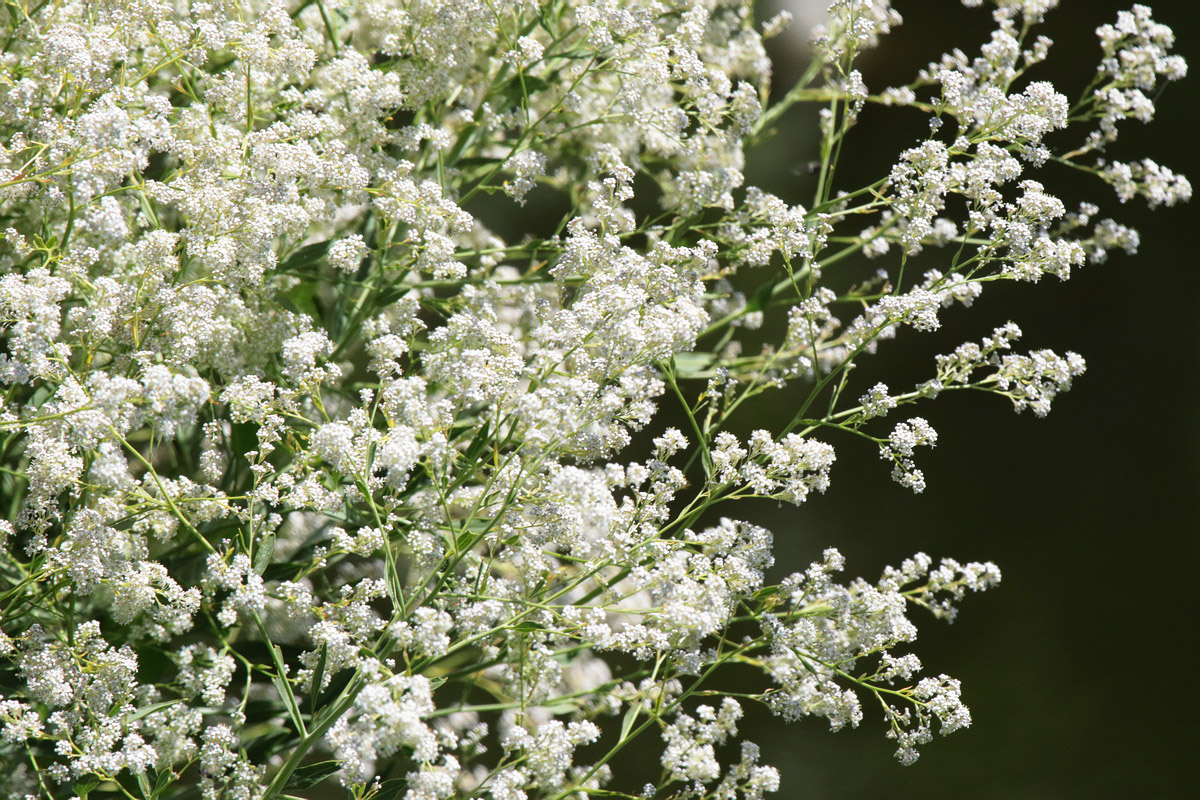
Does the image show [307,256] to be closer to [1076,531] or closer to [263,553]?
[263,553]

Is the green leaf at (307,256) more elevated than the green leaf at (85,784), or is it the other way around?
the green leaf at (307,256)

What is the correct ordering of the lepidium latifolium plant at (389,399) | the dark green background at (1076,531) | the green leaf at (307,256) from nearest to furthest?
the lepidium latifolium plant at (389,399), the green leaf at (307,256), the dark green background at (1076,531)

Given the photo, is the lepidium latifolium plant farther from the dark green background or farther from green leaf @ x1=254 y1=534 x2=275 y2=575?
the dark green background

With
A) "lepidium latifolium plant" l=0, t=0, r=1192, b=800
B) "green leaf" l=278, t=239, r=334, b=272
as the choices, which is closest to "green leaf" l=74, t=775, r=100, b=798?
"lepidium latifolium plant" l=0, t=0, r=1192, b=800

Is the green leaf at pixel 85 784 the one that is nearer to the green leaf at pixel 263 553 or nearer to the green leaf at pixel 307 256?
the green leaf at pixel 263 553

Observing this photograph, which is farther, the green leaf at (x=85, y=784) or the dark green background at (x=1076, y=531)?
the dark green background at (x=1076, y=531)

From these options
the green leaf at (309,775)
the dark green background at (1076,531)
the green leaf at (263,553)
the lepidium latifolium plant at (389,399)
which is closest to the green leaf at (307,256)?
the lepidium latifolium plant at (389,399)

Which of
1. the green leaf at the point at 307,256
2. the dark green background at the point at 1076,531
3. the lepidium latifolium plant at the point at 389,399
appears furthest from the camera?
the dark green background at the point at 1076,531

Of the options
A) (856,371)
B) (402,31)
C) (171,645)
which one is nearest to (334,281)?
(402,31)
